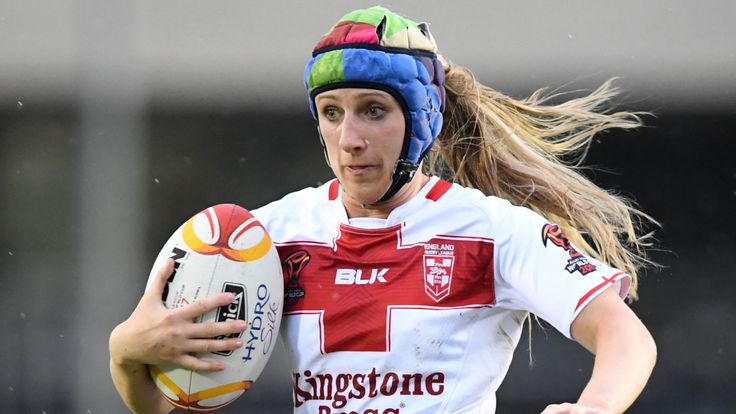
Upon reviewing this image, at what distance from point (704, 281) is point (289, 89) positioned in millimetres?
2872

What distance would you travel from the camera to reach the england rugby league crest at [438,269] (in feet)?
9.48

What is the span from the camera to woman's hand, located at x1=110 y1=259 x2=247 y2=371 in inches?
109

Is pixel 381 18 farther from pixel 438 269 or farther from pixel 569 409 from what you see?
pixel 569 409

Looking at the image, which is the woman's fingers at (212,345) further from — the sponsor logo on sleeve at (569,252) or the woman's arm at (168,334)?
the sponsor logo on sleeve at (569,252)

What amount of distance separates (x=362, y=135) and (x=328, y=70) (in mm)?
182

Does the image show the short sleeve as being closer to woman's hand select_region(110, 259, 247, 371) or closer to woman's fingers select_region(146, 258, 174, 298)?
woman's hand select_region(110, 259, 247, 371)

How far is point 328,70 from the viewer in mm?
2906

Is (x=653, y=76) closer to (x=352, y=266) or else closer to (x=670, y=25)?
(x=670, y=25)

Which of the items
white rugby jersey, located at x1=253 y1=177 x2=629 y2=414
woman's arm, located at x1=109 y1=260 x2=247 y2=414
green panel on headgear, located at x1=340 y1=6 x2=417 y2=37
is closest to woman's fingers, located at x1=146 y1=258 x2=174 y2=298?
woman's arm, located at x1=109 y1=260 x2=247 y2=414

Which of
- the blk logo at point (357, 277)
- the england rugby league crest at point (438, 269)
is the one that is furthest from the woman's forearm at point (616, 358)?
the blk logo at point (357, 277)

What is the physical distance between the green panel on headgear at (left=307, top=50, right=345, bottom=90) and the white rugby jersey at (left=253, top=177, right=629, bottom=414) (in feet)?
1.22

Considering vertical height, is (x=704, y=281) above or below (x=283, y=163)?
below

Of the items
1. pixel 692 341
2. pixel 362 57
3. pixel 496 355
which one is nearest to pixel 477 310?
pixel 496 355

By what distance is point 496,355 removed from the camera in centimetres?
293
